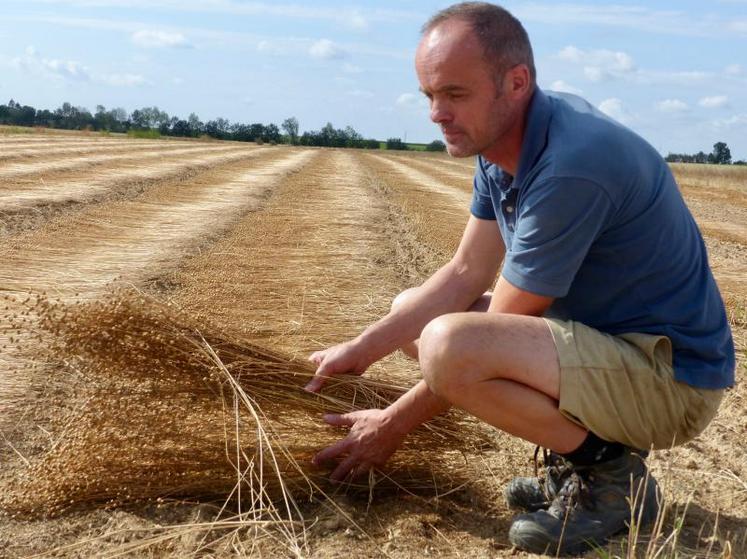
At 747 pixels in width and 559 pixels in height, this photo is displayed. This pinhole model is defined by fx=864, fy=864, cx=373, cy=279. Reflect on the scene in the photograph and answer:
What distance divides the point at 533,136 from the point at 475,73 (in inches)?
9.6

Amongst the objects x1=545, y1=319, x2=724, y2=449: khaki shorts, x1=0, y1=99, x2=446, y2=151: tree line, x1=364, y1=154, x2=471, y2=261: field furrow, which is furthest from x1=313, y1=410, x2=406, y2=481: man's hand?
x1=0, y1=99, x2=446, y2=151: tree line

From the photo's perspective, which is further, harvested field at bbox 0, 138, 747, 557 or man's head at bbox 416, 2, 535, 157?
harvested field at bbox 0, 138, 747, 557

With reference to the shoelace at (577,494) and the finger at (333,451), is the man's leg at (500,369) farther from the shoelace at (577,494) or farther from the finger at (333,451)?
the finger at (333,451)

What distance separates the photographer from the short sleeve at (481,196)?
2.90 m

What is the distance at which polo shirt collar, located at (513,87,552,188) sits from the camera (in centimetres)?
245

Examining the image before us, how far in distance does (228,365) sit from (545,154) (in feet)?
4.14

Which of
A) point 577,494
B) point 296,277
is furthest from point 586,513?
point 296,277

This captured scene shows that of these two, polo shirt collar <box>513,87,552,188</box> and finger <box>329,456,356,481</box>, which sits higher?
polo shirt collar <box>513,87,552,188</box>

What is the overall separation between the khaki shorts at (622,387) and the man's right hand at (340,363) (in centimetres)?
76

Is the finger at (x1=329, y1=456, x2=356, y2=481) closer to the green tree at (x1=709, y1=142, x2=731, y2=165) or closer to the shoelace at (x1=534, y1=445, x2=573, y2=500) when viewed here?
the shoelace at (x1=534, y1=445, x2=573, y2=500)

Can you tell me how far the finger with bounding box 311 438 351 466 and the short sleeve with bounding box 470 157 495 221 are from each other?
36.2 inches

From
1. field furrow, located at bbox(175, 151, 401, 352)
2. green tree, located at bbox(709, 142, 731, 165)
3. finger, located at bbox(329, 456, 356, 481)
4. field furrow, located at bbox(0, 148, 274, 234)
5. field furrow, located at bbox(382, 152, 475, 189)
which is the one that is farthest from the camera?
green tree, located at bbox(709, 142, 731, 165)

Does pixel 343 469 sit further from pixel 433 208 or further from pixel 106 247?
pixel 433 208

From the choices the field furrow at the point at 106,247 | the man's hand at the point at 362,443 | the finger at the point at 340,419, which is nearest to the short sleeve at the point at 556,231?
the man's hand at the point at 362,443
